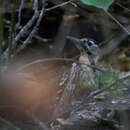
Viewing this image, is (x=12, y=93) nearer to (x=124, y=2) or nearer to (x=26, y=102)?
(x=26, y=102)

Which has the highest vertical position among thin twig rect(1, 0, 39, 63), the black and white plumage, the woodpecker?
thin twig rect(1, 0, 39, 63)

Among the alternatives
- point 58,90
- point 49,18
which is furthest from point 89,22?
point 58,90

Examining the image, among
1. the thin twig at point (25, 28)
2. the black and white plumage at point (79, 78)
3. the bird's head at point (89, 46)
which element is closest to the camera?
the thin twig at point (25, 28)

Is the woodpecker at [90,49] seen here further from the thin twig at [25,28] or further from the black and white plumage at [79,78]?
the thin twig at [25,28]

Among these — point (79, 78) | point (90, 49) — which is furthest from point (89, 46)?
point (79, 78)

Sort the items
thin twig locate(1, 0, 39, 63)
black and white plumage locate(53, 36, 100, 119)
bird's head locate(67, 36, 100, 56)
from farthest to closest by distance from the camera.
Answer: bird's head locate(67, 36, 100, 56)
black and white plumage locate(53, 36, 100, 119)
thin twig locate(1, 0, 39, 63)

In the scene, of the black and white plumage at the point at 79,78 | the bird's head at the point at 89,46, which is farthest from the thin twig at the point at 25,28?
the bird's head at the point at 89,46

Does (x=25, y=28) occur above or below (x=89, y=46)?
above

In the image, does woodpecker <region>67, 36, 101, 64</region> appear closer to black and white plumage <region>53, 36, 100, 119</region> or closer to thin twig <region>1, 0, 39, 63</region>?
black and white plumage <region>53, 36, 100, 119</region>

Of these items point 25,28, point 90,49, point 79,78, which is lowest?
point 79,78

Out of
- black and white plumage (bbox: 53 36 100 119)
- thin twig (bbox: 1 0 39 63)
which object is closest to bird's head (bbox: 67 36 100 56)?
black and white plumage (bbox: 53 36 100 119)

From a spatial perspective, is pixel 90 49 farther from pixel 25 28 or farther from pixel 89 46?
pixel 25 28
